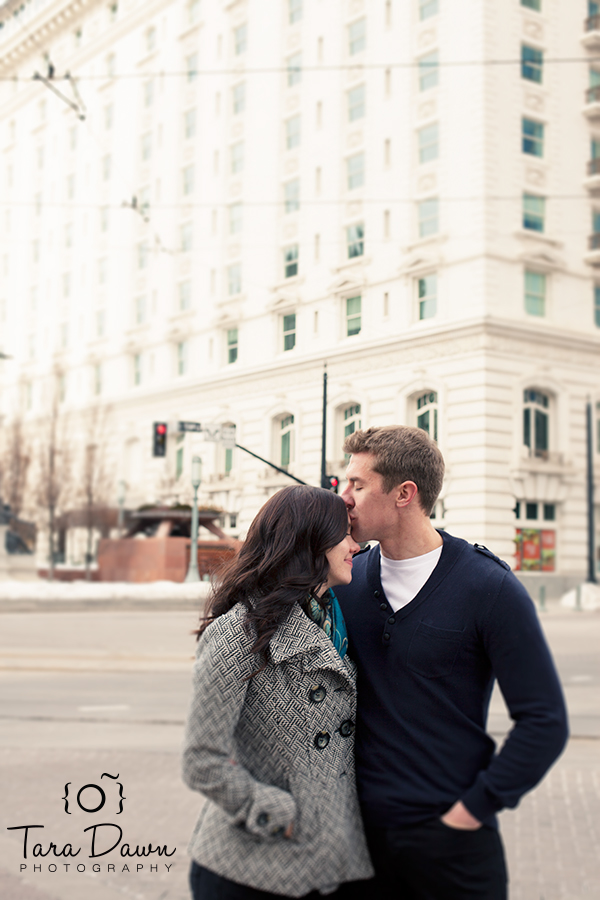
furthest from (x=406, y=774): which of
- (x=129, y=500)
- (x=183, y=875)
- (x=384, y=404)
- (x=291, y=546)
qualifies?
(x=129, y=500)

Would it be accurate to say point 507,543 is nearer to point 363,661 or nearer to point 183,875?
point 183,875

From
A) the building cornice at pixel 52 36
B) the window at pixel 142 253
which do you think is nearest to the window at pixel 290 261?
the window at pixel 142 253

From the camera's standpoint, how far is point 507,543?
5629 millimetres

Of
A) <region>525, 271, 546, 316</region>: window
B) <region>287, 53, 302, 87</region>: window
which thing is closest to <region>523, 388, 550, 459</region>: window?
<region>525, 271, 546, 316</region>: window

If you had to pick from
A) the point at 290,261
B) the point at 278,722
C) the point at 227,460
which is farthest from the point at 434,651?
the point at 227,460

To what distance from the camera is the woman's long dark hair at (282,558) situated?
7.75 ft

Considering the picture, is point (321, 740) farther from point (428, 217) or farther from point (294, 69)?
point (294, 69)

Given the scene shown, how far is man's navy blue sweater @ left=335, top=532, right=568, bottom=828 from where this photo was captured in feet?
7.49

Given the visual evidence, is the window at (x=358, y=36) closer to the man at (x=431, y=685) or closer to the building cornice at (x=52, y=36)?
the man at (x=431, y=685)

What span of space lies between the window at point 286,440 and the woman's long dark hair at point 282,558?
517 centimetres

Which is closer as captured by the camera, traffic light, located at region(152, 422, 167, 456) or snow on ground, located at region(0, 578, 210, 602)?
traffic light, located at region(152, 422, 167, 456)

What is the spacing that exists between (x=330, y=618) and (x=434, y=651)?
30 cm

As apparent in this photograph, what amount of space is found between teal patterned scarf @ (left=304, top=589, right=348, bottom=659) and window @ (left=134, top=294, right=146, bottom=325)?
10.2 metres

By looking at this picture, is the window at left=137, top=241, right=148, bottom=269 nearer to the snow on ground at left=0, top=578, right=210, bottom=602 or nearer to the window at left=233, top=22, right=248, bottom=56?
the window at left=233, top=22, right=248, bottom=56
